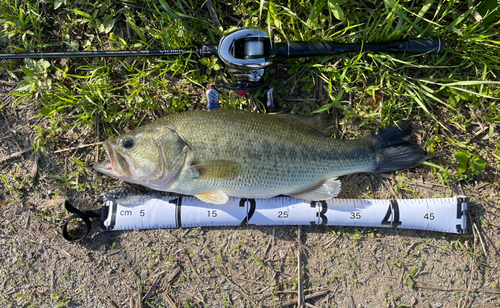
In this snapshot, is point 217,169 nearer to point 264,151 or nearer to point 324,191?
point 264,151

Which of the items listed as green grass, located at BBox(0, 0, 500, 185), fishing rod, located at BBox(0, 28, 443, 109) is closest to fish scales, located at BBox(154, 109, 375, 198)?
fishing rod, located at BBox(0, 28, 443, 109)

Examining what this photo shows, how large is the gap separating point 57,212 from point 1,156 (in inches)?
37.5

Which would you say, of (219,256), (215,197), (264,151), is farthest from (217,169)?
(219,256)

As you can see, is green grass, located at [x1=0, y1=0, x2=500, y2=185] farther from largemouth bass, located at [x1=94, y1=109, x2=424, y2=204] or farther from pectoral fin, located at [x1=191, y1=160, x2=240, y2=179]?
pectoral fin, located at [x1=191, y1=160, x2=240, y2=179]

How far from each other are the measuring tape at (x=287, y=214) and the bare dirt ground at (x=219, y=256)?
0.16m

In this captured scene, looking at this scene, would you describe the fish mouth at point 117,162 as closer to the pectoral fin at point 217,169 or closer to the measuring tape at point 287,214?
the measuring tape at point 287,214

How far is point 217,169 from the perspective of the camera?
9.43 ft

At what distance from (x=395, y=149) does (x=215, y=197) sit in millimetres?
2085

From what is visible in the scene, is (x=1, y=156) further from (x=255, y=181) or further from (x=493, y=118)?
(x=493, y=118)

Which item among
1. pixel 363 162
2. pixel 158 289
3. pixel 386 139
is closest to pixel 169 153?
pixel 158 289

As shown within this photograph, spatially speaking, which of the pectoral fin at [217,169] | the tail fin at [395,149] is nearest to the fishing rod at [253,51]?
the pectoral fin at [217,169]

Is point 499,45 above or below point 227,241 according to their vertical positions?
above

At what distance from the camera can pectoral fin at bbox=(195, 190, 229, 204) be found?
9.85 ft

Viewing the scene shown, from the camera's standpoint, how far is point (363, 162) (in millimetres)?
3129
